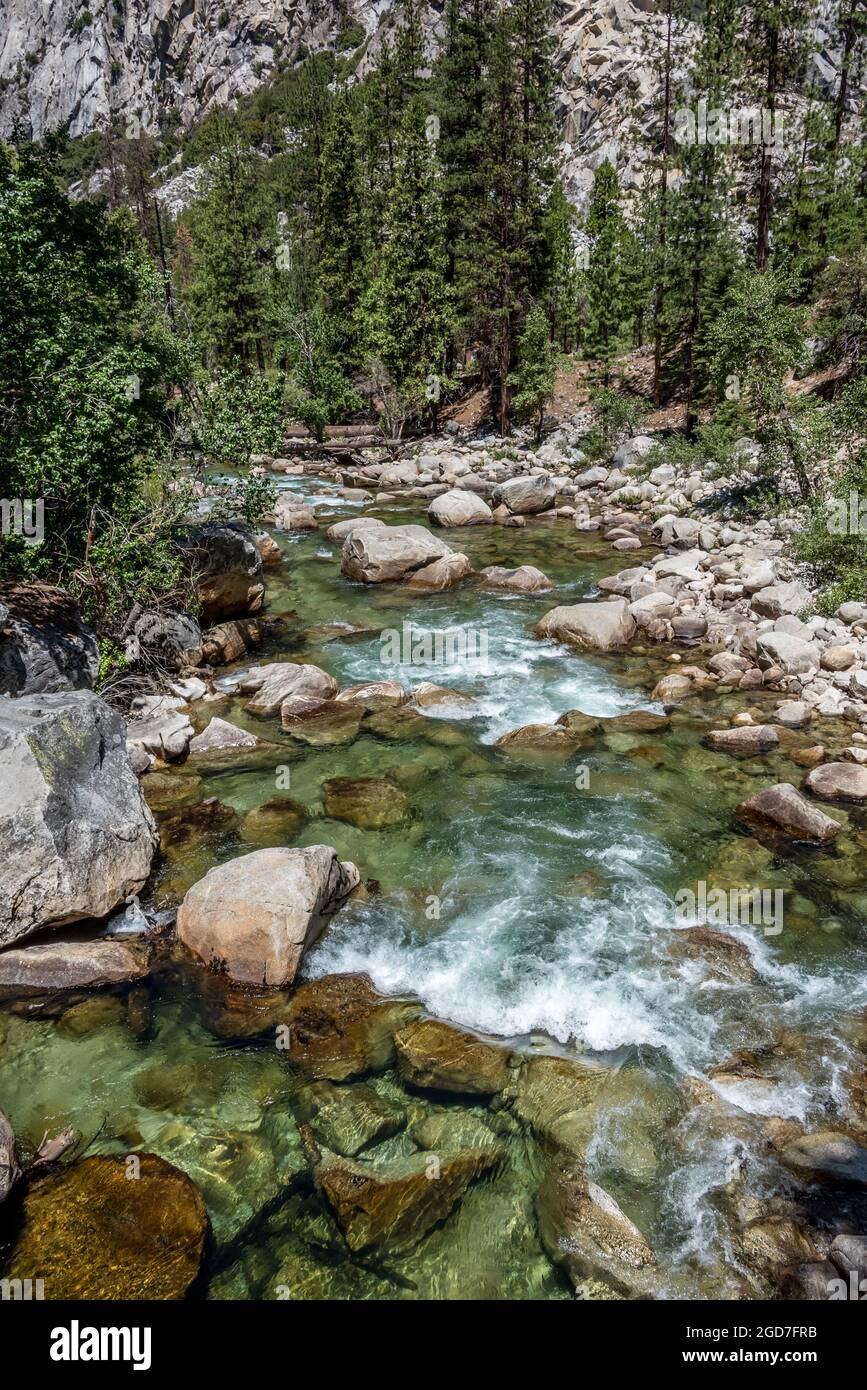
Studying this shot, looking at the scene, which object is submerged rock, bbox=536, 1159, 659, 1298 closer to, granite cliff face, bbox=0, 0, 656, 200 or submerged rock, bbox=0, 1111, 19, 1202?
submerged rock, bbox=0, 1111, 19, 1202

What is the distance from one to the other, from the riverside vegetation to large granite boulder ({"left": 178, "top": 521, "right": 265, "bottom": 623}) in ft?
0.33

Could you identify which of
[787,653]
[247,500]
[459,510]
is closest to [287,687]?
[247,500]

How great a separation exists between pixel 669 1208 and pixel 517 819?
518cm

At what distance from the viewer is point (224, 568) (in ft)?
50.2

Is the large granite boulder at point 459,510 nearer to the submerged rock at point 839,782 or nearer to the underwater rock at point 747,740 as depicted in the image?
the underwater rock at point 747,740

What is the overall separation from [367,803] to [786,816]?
18.2ft

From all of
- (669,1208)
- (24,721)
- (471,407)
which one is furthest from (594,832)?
(471,407)

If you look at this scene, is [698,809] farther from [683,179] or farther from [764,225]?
[764,225]

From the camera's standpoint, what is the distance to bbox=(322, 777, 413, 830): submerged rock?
10.2 meters

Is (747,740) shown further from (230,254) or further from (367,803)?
(230,254)

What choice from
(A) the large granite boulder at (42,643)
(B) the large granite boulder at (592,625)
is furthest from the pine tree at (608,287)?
(A) the large granite boulder at (42,643)

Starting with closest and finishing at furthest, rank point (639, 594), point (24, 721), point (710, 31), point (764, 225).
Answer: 1. point (24, 721)
2. point (639, 594)
3. point (710, 31)
4. point (764, 225)

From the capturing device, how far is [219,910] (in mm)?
7574

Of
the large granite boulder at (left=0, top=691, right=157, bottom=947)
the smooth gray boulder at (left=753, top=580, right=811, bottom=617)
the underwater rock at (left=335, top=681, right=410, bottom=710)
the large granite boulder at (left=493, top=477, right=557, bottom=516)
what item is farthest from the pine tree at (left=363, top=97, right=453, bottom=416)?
the large granite boulder at (left=0, top=691, right=157, bottom=947)
